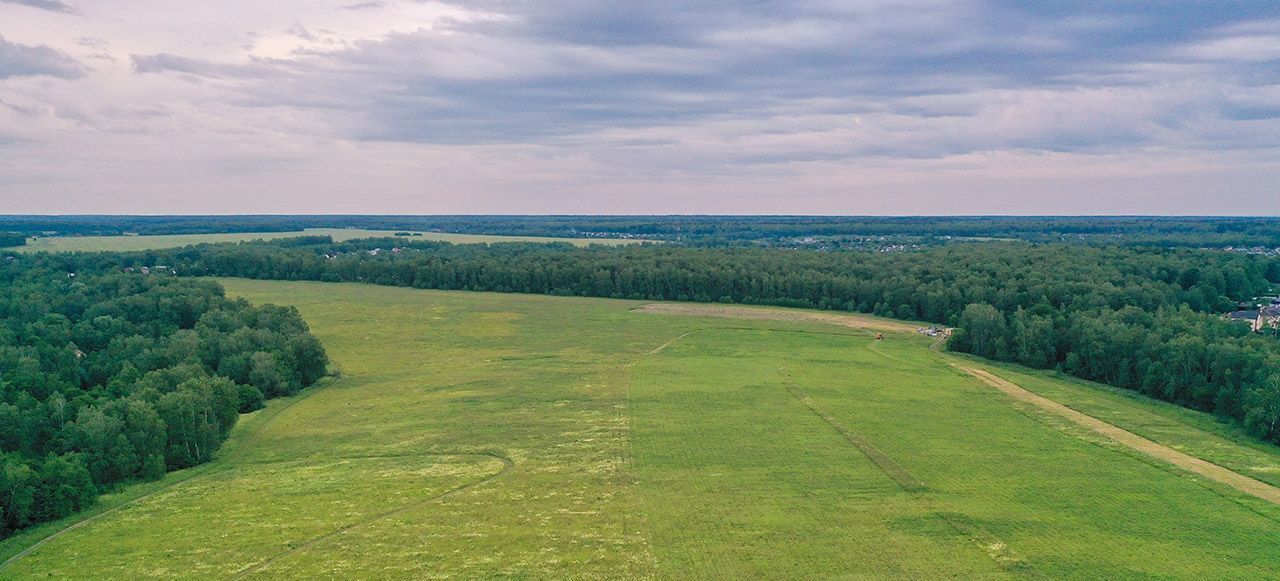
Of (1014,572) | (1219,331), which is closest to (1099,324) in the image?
(1219,331)

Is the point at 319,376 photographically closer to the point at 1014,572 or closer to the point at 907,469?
the point at 907,469

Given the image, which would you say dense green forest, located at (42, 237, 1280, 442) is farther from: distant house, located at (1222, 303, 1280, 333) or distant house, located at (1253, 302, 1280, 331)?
distant house, located at (1253, 302, 1280, 331)

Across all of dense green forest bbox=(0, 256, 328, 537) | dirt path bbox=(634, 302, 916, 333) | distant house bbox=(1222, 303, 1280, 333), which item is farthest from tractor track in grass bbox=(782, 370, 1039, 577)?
distant house bbox=(1222, 303, 1280, 333)

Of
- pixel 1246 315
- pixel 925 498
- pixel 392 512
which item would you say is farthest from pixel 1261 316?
pixel 392 512

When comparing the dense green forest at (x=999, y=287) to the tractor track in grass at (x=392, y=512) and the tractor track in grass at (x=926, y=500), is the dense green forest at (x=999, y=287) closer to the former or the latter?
the tractor track in grass at (x=926, y=500)

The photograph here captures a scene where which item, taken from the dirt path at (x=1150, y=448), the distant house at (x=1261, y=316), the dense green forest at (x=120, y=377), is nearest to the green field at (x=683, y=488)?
the dirt path at (x=1150, y=448)
